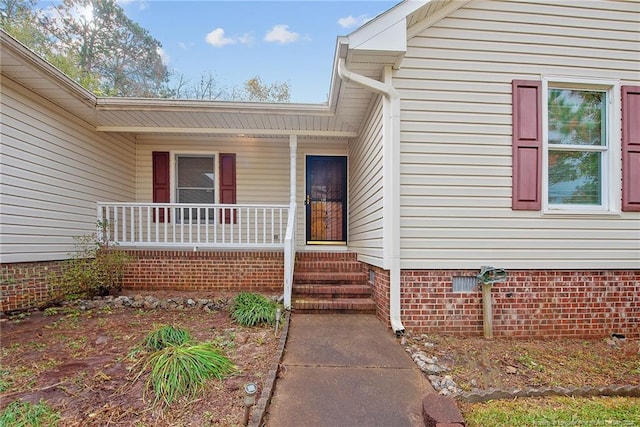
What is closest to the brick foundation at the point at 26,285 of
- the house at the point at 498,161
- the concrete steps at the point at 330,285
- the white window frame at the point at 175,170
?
the house at the point at 498,161

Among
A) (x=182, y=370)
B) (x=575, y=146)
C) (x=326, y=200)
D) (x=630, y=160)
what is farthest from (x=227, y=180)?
(x=630, y=160)

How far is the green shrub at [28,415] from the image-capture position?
6.50 ft

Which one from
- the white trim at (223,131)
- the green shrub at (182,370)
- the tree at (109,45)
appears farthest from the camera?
the tree at (109,45)

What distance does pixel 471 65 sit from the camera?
3742 millimetres

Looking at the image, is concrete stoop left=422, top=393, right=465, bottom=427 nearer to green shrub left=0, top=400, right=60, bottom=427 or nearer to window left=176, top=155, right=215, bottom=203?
green shrub left=0, top=400, right=60, bottom=427

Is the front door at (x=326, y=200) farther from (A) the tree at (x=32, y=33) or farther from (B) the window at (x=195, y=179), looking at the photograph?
(A) the tree at (x=32, y=33)

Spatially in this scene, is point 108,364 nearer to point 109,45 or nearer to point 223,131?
point 223,131

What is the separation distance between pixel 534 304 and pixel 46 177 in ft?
23.3

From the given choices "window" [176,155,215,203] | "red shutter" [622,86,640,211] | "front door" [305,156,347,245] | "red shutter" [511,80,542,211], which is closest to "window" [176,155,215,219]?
"window" [176,155,215,203]

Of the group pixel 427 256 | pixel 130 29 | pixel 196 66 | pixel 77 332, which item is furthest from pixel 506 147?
pixel 130 29

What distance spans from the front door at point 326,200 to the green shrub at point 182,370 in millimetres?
4140

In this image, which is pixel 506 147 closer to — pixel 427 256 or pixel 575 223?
pixel 575 223

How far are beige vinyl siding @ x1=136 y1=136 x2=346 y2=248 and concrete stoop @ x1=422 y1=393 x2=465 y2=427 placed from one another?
15.0 feet

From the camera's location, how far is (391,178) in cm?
360
